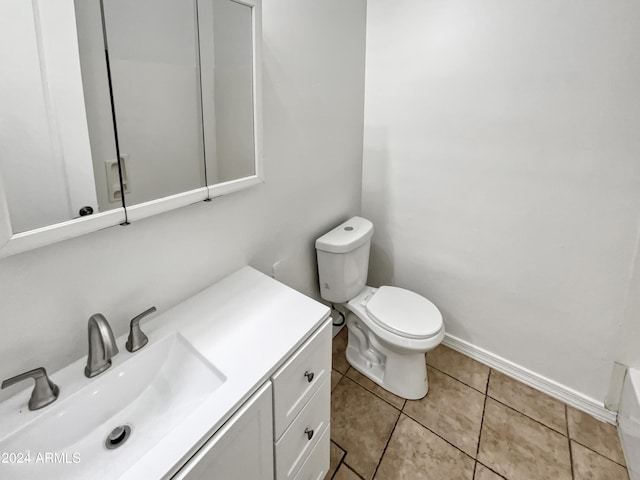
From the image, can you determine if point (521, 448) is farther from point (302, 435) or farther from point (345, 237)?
point (345, 237)

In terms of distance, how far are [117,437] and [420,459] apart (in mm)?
1253

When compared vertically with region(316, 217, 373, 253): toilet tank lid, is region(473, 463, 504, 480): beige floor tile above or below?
below

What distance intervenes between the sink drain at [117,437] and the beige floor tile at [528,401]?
68.2 inches

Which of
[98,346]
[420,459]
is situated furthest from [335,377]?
[98,346]

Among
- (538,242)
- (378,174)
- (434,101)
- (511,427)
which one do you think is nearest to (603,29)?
(434,101)

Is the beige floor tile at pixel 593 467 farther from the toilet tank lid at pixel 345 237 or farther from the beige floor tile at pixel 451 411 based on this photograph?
the toilet tank lid at pixel 345 237

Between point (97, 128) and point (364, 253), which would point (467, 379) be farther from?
point (97, 128)

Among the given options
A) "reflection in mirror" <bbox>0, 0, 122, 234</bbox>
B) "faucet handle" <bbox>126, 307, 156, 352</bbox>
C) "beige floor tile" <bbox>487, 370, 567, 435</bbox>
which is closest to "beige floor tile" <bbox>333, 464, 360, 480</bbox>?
"beige floor tile" <bbox>487, 370, 567, 435</bbox>

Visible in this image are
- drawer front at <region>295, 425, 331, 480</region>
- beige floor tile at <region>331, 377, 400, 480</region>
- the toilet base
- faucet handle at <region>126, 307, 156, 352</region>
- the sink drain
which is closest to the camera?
the sink drain

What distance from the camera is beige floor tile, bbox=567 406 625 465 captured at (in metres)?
1.58

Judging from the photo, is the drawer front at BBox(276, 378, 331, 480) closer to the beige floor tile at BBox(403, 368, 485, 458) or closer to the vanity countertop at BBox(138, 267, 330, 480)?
the vanity countertop at BBox(138, 267, 330, 480)

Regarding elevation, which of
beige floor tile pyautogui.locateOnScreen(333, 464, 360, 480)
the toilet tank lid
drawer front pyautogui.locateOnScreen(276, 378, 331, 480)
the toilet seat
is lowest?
beige floor tile pyautogui.locateOnScreen(333, 464, 360, 480)

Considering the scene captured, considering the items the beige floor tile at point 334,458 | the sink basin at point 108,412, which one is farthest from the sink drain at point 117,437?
A: the beige floor tile at point 334,458

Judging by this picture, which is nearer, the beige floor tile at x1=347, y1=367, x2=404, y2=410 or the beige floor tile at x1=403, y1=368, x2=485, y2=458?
the beige floor tile at x1=403, y1=368, x2=485, y2=458
